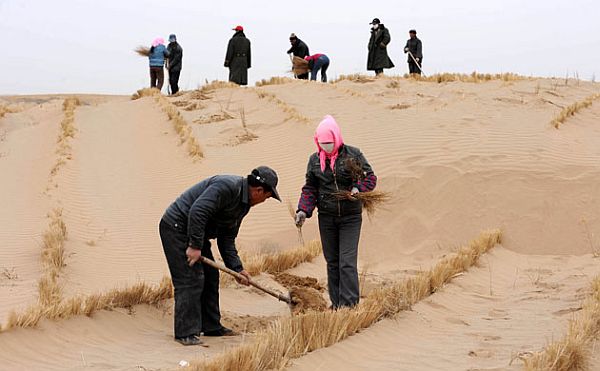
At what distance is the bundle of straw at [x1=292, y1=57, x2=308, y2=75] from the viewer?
21.1m

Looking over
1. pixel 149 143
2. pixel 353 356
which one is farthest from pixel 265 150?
pixel 353 356

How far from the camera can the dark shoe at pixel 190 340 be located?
6.08 meters

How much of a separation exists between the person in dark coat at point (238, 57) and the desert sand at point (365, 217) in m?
0.98

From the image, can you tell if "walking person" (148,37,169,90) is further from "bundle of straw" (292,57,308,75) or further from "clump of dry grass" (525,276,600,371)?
"clump of dry grass" (525,276,600,371)

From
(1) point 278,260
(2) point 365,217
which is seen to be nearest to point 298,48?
(2) point 365,217

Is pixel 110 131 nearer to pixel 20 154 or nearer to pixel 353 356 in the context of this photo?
pixel 20 154

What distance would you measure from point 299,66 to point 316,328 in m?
16.6

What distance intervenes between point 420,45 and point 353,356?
55.7 ft

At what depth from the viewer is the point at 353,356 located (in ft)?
17.3

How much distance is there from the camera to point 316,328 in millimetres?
5336

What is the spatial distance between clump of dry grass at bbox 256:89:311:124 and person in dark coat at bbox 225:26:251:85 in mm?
1118

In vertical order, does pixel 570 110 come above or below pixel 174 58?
below

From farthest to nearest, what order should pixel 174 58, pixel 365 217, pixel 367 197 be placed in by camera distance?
pixel 174 58 → pixel 365 217 → pixel 367 197

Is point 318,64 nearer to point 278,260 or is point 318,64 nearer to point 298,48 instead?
point 298,48
